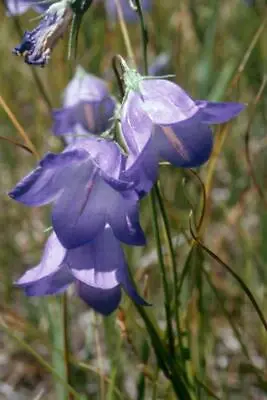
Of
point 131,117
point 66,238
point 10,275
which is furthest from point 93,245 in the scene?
point 10,275

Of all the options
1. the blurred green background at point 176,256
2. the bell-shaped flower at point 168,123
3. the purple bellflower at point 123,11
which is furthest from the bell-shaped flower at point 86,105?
the purple bellflower at point 123,11

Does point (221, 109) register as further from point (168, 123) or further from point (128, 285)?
point (128, 285)

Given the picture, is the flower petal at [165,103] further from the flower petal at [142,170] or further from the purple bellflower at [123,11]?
the purple bellflower at [123,11]

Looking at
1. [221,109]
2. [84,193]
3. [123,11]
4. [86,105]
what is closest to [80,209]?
[84,193]

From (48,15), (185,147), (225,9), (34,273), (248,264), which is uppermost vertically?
(48,15)

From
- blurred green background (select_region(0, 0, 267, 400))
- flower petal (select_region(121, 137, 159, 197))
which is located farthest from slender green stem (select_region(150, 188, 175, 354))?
flower petal (select_region(121, 137, 159, 197))

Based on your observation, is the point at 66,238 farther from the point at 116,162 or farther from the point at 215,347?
the point at 215,347
